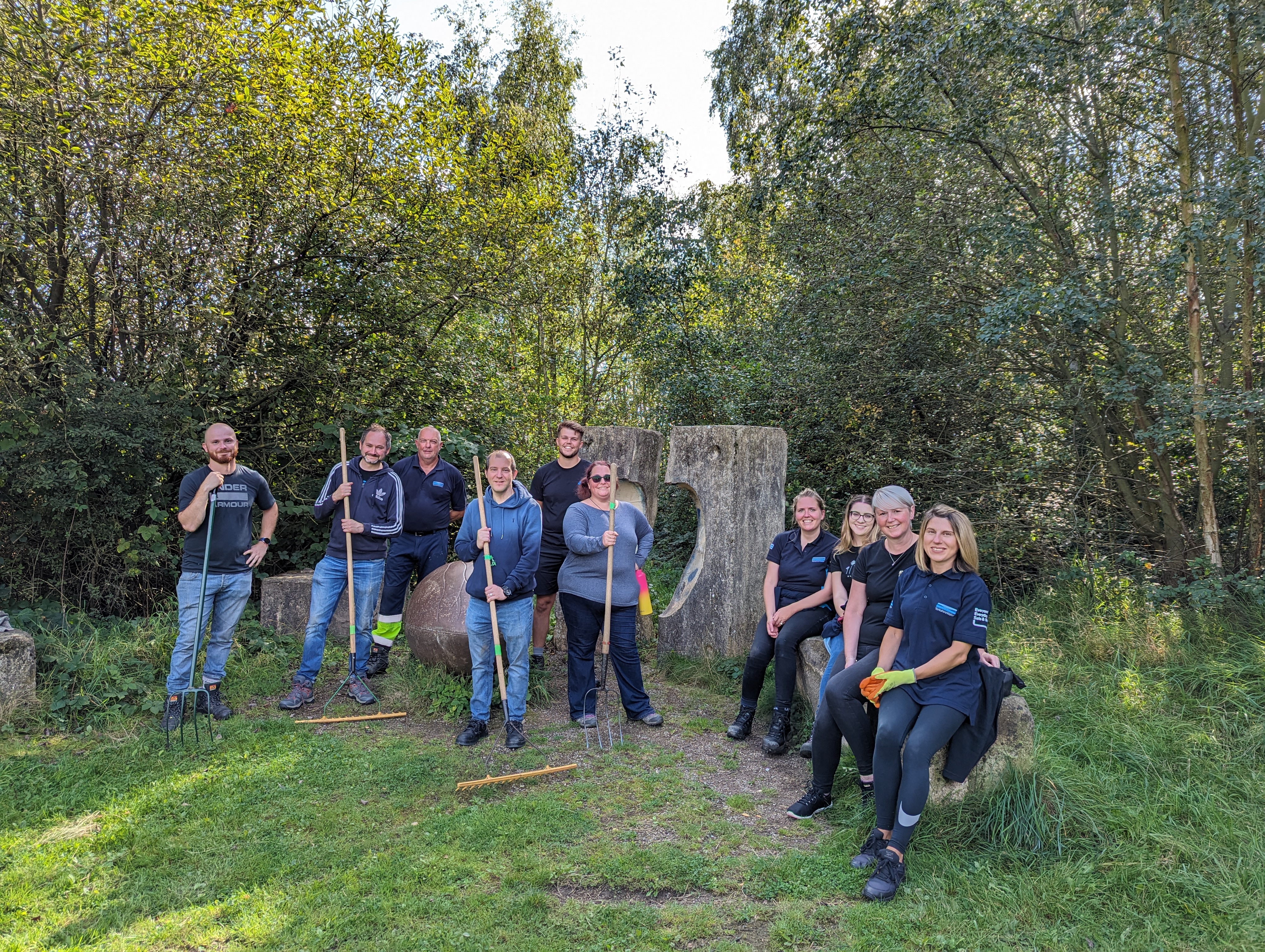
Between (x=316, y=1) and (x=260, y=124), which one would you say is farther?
(x=316, y=1)

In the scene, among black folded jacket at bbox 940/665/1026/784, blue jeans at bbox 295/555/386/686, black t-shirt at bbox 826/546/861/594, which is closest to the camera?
black folded jacket at bbox 940/665/1026/784

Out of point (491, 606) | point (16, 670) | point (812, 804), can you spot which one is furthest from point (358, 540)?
point (812, 804)

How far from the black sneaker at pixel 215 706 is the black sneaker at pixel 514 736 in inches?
72.0

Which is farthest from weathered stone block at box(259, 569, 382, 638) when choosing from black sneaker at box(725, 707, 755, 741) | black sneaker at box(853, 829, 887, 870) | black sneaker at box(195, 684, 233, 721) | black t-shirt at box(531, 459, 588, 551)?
black sneaker at box(853, 829, 887, 870)

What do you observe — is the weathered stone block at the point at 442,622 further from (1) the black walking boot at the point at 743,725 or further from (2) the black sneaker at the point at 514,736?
(1) the black walking boot at the point at 743,725

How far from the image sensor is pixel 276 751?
14.0 ft

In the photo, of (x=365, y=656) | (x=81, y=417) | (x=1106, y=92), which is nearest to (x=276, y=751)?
(x=365, y=656)

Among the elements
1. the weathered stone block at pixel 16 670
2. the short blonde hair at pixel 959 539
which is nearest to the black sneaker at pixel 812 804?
the short blonde hair at pixel 959 539

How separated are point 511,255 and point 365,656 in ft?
15.1

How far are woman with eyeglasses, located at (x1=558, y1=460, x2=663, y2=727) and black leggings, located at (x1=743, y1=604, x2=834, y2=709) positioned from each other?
0.70m

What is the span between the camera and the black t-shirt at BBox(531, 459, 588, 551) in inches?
216

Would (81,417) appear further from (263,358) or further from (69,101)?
(69,101)

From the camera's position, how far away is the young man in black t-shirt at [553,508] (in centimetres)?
549

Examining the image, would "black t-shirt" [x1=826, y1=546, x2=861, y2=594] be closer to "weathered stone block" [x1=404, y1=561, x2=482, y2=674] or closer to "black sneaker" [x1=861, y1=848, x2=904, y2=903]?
"black sneaker" [x1=861, y1=848, x2=904, y2=903]
